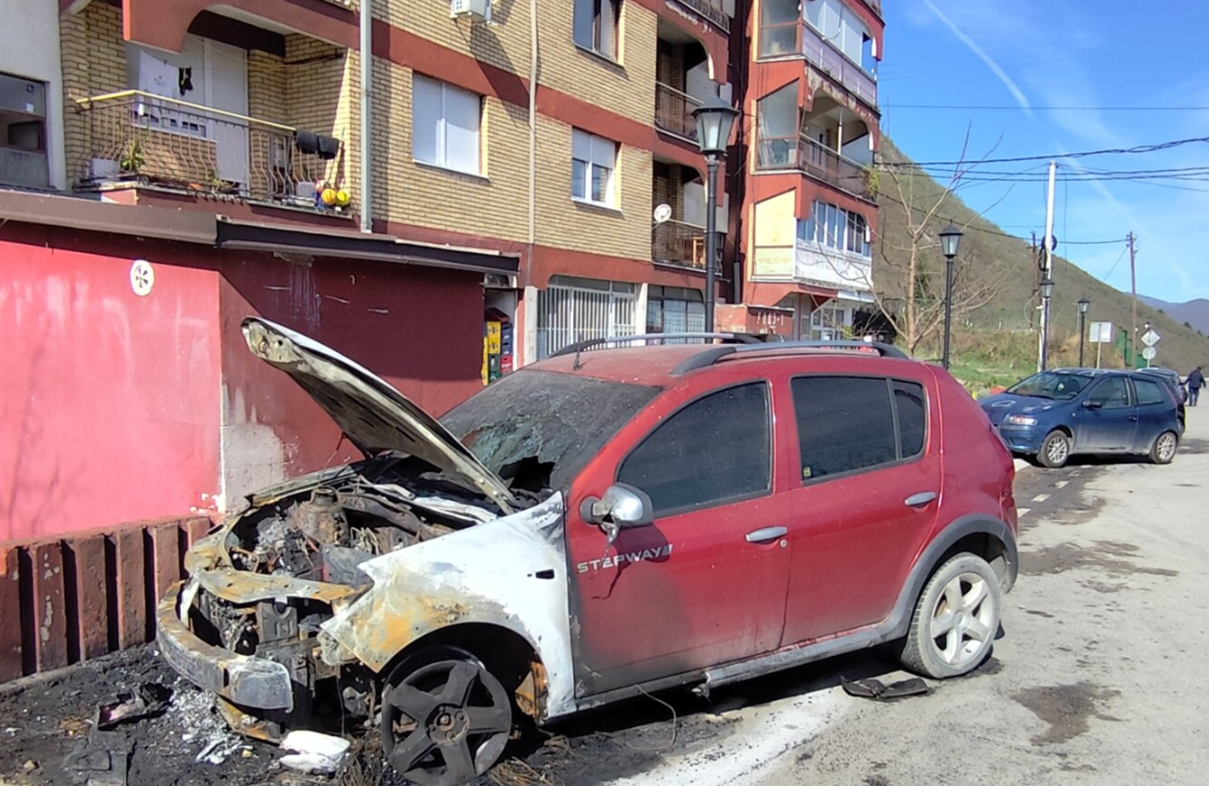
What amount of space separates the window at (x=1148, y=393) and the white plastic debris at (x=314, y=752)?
1512cm

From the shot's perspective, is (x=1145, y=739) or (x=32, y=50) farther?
(x=32, y=50)

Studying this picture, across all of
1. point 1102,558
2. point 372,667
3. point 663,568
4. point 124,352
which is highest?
point 124,352

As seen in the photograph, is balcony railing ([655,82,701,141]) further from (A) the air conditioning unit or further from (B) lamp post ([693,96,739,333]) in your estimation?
(B) lamp post ([693,96,739,333])

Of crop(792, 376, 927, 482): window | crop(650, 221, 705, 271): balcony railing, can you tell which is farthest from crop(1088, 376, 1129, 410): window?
crop(792, 376, 927, 482): window

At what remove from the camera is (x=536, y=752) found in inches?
154

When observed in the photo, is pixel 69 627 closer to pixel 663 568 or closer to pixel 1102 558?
pixel 663 568

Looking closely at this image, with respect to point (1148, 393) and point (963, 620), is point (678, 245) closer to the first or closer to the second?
point (1148, 393)

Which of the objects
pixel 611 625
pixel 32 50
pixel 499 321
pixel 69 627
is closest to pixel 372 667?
pixel 611 625

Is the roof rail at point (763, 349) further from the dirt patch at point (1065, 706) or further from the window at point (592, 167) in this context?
the window at point (592, 167)

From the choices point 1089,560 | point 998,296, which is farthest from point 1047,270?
point 1089,560

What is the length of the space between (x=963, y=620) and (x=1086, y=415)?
35.6 feet

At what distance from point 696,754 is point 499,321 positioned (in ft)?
37.1

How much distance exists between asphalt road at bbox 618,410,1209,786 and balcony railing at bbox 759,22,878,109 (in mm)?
20546

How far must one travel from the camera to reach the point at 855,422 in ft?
15.1
